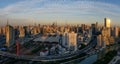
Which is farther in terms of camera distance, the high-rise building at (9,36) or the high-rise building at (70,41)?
the high-rise building at (9,36)

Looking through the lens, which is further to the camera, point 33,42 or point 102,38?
point 33,42

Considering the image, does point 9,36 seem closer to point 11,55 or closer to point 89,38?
point 11,55

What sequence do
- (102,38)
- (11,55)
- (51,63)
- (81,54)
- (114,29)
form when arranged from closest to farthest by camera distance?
(51,63) → (11,55) → (81,54) → (102,38) → (114,29)


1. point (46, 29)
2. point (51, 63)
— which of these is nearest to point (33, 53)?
point (51, 63)

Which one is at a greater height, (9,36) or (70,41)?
(9,36)

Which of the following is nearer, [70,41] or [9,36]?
[70,41]

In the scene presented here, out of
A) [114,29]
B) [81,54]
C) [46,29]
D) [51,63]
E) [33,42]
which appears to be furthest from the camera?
[46,29]

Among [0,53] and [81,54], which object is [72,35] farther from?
[0,53]

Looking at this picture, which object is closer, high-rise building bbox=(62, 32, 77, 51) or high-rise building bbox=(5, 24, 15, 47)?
high-rise building bbox=(62, 32, 77, 51)

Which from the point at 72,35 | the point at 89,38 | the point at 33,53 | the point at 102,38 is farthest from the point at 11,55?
the point at 89,38
